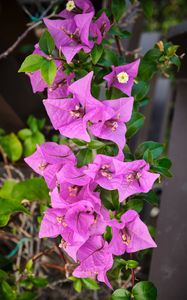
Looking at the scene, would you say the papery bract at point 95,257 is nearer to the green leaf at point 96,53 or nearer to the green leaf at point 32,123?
the green leaf at point 96,53

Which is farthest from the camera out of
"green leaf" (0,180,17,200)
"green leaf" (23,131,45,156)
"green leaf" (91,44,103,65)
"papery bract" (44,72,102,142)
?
"green leaf" (23,131,45,156)

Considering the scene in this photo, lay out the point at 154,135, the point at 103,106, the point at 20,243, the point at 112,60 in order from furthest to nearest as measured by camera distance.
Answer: the point at 154,135
the point at 20,243
the point at 112,60
the point at 103,106

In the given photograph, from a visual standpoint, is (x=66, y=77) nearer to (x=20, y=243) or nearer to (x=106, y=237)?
(x=106, y=237)

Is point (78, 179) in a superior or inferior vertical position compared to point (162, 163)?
superior

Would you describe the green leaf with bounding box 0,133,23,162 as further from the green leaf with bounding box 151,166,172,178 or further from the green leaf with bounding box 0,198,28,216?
the green leaf with bounding box 151,166,172,178

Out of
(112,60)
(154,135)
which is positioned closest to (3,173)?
(112,60)

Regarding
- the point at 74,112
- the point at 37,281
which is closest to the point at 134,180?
the point at 74,112

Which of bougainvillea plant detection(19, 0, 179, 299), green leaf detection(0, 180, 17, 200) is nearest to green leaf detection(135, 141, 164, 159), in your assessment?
bougainvillea plant detection(19, 0, 179, 299)
